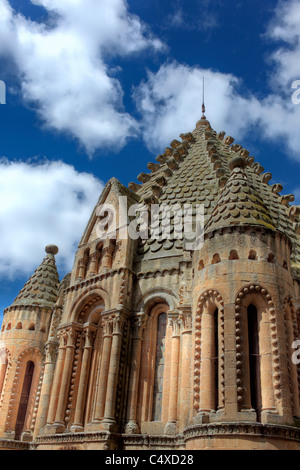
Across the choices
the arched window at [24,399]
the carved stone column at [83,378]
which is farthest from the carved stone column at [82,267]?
the arched window at [24,399]

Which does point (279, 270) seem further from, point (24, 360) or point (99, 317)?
point (24, 360)

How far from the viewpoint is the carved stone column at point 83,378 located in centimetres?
2125

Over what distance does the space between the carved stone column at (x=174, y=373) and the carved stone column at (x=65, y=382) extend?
16.4ft

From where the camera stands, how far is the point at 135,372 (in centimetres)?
2078

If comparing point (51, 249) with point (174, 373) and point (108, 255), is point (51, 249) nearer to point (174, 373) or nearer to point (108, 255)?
point (108, 255)

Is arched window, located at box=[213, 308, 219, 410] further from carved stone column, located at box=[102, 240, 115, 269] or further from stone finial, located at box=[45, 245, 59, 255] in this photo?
stone finial, located at box=[45, 245, 59, 255]

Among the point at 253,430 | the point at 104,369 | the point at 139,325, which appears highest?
the point at 139,325

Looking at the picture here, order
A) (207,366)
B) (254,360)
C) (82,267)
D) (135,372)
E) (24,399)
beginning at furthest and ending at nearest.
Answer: (24,399), (82,267), (135,372), (207,366), (254,360)

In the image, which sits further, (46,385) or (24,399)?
(24,399)

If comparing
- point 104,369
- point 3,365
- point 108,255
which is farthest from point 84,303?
point 3,365

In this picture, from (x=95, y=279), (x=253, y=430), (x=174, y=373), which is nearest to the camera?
(x=253, y=430)

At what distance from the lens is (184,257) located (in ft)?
70.6

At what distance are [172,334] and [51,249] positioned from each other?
14143mm
